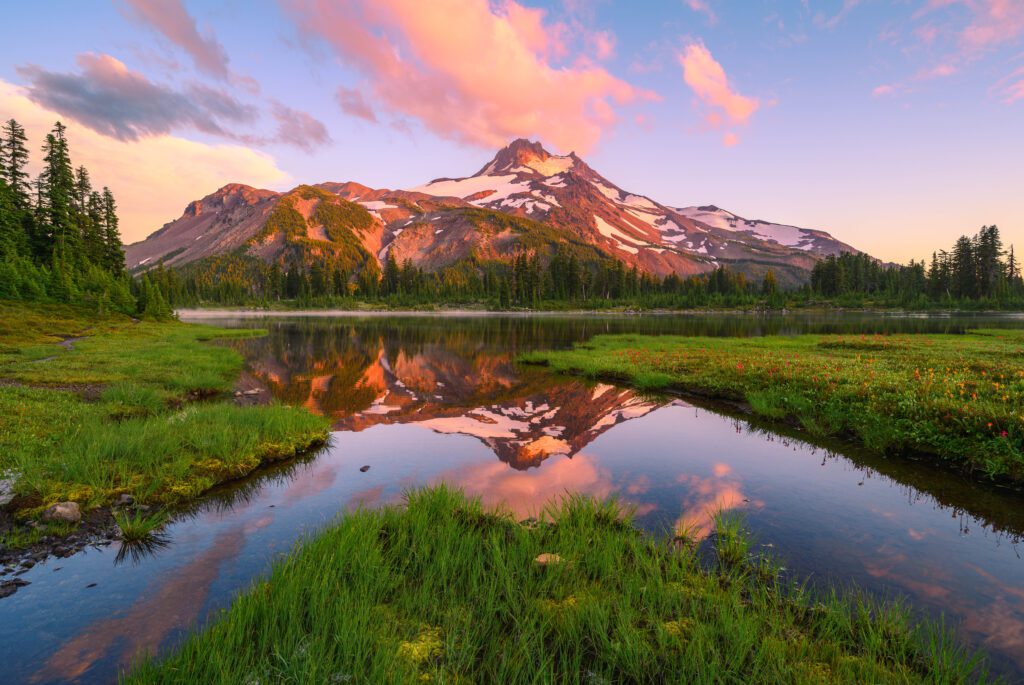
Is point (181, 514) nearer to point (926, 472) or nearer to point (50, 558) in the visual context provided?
point (50, 558)

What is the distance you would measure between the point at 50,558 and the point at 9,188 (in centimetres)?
8541

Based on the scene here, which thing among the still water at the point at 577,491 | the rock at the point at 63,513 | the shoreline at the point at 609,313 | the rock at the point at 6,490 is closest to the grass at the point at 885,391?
the still water at the point at 577,491

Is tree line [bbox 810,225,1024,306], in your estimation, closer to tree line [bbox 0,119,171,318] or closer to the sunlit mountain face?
the sunlit mountain face

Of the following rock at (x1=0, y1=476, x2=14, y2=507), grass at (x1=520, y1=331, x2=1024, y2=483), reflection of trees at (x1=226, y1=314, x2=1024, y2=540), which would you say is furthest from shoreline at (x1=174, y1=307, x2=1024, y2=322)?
rock at (x1=0, y1=476, x2=14, y2=507)

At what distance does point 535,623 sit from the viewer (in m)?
5.92

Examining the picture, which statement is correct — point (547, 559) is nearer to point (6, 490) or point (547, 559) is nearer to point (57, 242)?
point (6, 490)

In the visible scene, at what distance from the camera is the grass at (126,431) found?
10391 millimetres

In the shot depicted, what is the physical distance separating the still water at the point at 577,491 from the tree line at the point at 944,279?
7213 inches

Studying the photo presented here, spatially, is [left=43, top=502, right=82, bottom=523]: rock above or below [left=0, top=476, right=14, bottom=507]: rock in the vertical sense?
below

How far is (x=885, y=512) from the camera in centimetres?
1043

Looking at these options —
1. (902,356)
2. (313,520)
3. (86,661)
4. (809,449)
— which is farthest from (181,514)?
(902,356)

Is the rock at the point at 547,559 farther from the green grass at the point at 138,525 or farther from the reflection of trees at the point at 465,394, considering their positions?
the green grass at the point at 138,525

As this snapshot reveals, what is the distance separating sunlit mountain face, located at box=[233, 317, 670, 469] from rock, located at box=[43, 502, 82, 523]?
967 cm

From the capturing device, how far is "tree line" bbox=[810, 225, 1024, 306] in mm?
145625
